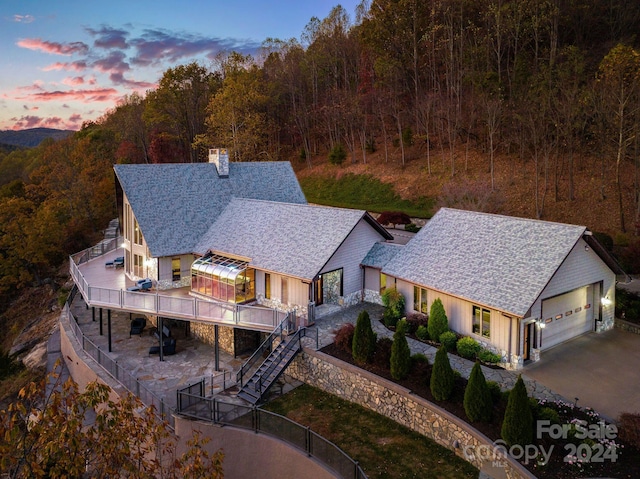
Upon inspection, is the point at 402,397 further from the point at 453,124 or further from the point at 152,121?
the point at 152,121

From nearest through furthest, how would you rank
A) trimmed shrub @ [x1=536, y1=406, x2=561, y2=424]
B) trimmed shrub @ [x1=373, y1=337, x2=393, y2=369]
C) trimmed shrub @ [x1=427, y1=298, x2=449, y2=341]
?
trimmed shrub @ [x1=536, y1=406, x2=561, y2=424]
trimmed shrub @ [x1=373, y1=337, x2=393, y2=369]
trimmed shrub @ [x1=427, y1=298, x2=449, y2=341]

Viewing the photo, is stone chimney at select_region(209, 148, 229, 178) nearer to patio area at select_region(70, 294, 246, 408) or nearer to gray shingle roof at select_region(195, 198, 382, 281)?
gray shingle roof at select_region(195, 198, 382, 281)

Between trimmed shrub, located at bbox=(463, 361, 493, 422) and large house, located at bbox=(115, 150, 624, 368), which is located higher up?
large house, located at bbox=(115, 150, 624, 368)

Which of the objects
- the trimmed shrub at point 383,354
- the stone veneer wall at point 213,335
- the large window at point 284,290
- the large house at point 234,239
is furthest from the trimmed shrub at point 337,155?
the trimmed shrub at point 383,354

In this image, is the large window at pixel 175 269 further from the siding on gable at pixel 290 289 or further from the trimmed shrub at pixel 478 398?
the trimmed shrub at pixel 478 398

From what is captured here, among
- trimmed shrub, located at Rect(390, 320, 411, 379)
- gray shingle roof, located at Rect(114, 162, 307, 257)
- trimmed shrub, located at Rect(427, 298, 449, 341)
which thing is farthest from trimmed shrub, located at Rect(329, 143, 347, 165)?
trimmed shrub, located at Rect(390, 320, 411, 379)

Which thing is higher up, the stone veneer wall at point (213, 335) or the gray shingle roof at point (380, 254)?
the gray shingle roof at point (380, 254)
